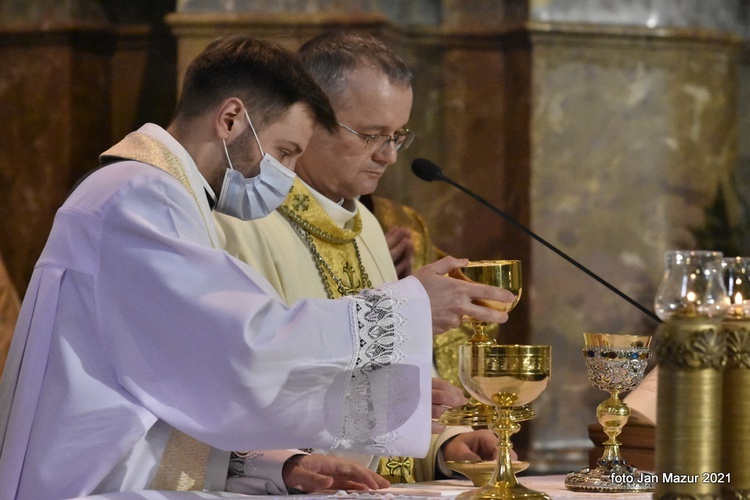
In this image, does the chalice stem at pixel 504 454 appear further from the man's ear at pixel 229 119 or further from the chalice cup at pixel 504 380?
the man's ear at pixel 229 119

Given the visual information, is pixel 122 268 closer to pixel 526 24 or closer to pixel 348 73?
pixel 348 73

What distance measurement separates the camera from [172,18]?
241 inches

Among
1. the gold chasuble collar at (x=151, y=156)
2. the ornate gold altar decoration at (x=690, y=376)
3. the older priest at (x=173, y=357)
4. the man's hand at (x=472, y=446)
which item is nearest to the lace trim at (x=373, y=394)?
the older priest at (x=173, y=357)

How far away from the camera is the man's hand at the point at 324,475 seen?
2.71 metres

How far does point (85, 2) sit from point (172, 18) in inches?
31.2

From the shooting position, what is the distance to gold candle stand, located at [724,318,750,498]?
6.64ft

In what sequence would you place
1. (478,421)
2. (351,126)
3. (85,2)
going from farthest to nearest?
(85,2), (351,126), (478,421)

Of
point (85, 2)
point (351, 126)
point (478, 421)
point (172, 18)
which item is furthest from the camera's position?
point (85, 2)

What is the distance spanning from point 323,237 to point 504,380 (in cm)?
146

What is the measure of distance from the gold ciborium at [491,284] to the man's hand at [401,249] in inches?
69.5

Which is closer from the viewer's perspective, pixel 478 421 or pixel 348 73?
pixel 478 421

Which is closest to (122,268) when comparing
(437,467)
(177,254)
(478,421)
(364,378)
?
(177,254)

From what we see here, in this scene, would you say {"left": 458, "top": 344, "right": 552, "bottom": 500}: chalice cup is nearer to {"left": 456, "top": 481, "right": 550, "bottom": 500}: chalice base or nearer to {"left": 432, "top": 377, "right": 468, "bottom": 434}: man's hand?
{"left": 456, "top": 481, "right": 550, "bottom": 500}: chalice base

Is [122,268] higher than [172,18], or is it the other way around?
Answer: [172,18]
